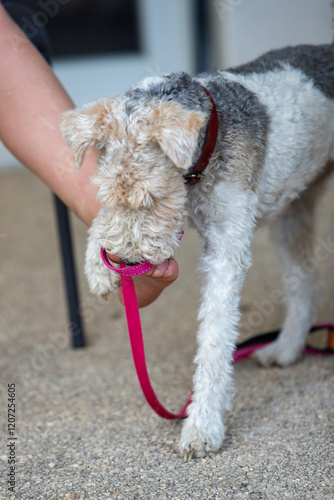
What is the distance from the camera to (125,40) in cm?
709

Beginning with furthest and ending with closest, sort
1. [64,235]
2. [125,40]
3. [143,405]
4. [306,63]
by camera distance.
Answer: [125,40] → [64,235] → [143,405] → [306,63]

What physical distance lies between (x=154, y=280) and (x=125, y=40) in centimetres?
574

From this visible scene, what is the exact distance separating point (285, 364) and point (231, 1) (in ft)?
13.9

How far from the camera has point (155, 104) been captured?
1756 millimetres

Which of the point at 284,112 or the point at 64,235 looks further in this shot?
the point at 64,235

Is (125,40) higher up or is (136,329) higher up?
(136,329)

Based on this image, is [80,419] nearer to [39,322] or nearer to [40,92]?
[39,322]

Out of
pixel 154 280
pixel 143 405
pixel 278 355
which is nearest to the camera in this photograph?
pixel 154 280

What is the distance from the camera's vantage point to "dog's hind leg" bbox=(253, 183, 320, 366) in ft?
8.55

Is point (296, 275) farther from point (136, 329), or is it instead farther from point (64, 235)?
point (64, 235)

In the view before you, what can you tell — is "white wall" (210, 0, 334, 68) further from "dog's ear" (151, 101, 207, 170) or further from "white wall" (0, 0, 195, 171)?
"dog's ear" (151, 101, 207, 170)

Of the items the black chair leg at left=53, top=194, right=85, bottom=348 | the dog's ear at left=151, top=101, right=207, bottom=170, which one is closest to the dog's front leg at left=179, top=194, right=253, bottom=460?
the dog's ear at left=151, top=101, right=207, bottom=170

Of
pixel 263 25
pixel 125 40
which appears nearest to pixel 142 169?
pixel 263 25

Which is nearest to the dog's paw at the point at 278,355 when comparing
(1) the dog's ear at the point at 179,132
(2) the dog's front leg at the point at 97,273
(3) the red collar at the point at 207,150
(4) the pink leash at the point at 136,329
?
(4) the pink leash at the point at 136,329
